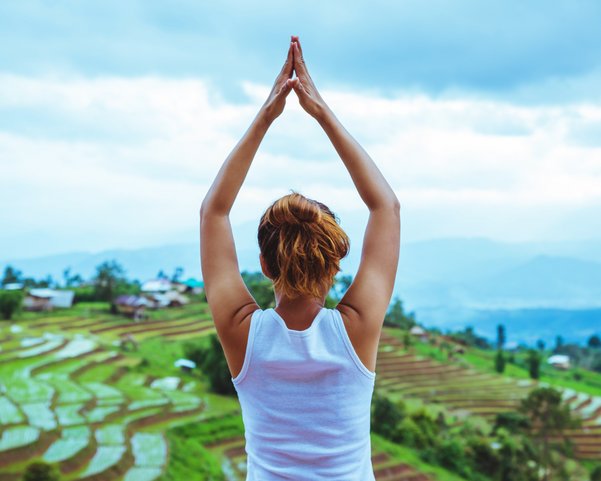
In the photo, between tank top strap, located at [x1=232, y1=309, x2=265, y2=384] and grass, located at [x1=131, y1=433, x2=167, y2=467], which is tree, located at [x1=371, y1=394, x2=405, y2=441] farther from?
tank top strap, located at [x1=232, y1=309, x2=265, y2=384]

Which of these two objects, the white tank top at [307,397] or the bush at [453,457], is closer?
the white tank top at [307,397]

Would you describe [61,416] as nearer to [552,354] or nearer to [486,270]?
[552,354]

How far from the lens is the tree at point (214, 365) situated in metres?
18.0

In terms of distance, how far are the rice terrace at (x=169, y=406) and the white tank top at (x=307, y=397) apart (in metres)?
11.3

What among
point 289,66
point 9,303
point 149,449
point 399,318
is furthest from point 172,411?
point 399,318

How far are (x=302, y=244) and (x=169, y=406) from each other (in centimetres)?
1583

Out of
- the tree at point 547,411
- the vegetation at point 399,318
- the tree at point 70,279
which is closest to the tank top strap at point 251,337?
the tree at point 547,411

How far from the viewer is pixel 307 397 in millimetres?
985

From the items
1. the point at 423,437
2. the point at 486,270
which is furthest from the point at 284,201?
the point at 486,270

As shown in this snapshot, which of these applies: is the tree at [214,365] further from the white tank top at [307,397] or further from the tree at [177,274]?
the white tank top at [307,397]

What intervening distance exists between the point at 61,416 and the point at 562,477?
1396 centimetres

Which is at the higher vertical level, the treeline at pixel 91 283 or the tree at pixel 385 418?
the treeline at pixel 91 283

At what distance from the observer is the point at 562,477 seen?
20.4 meters

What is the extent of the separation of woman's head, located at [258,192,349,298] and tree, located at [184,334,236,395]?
637 inches
